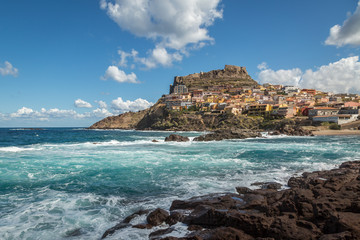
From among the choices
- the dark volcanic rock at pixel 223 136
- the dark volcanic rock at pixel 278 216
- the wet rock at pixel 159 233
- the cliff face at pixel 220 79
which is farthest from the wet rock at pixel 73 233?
the cliff face at pixel 220 79

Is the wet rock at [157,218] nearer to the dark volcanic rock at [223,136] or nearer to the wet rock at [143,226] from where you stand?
the wet rock at [143,226]

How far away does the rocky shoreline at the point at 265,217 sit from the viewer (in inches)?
257

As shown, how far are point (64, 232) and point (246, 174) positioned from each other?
491 inches

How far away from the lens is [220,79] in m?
189

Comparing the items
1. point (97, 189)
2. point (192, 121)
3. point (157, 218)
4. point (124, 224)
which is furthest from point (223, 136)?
point (192, 121)

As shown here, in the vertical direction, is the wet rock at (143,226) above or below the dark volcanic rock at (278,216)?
below

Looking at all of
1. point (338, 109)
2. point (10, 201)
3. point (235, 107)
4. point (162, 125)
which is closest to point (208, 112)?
point (235, 107)

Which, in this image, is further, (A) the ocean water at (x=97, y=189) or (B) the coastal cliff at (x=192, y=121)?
(B) the coastal cliff at (x=192, y=121)

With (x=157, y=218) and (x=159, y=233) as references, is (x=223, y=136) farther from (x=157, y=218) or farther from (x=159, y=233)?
(x=159, y=233)

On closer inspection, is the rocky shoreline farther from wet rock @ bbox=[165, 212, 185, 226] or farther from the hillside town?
the hillside town

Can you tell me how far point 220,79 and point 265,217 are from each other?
7415 inches

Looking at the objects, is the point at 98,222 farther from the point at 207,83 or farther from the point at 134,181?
the point at 207,83

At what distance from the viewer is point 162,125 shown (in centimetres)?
11638

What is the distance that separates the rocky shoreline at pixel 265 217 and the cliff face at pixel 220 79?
16746 centimetres
